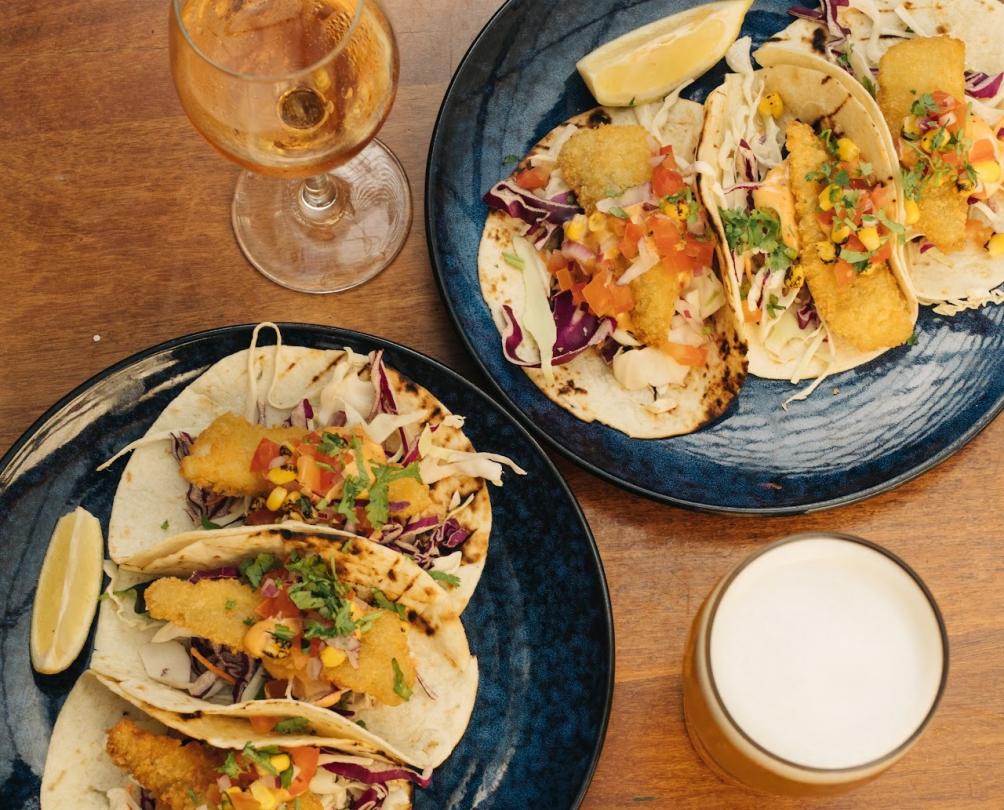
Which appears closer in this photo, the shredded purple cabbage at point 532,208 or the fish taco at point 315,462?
the fish taco at point 315,462

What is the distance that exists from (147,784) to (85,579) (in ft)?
1.84

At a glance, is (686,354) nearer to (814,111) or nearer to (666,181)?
(666,181)

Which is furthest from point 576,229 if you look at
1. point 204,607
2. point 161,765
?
point 161,765

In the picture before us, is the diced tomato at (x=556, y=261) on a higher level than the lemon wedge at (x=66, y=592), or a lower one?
higher

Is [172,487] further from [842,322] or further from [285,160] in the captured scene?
[842,322]

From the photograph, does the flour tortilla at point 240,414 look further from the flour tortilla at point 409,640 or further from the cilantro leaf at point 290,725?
the cilantro leaf at point 290,725

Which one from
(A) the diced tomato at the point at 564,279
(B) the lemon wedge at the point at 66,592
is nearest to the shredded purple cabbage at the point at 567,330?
(A) the diced tomato at the point at 564,279

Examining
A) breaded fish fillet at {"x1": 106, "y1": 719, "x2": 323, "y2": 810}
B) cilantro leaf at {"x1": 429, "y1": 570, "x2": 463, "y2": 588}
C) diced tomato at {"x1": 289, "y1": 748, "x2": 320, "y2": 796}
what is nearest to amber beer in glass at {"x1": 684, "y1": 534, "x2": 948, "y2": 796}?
cilantro leaf at {"x1": 429, "y1": 570, "x2": 463, "y2": 588}

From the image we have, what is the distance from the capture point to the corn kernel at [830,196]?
305 cm

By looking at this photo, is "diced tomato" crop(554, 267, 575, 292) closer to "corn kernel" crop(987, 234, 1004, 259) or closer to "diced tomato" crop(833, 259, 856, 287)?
"diced tomato" crop(833, 259, 856, 287)

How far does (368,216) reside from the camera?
323 cm

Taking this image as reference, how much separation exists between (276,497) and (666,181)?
1.48 metres

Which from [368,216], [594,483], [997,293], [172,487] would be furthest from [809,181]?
[172,487]

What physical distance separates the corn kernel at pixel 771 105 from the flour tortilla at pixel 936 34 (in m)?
0.10
